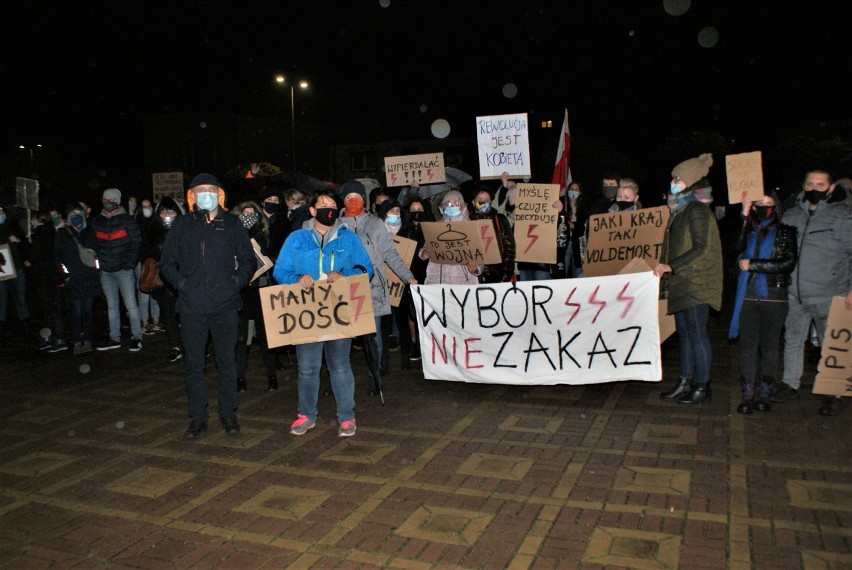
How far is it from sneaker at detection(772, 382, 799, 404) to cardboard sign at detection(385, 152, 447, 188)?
6.87 metres

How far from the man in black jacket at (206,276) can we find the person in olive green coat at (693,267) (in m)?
3.85

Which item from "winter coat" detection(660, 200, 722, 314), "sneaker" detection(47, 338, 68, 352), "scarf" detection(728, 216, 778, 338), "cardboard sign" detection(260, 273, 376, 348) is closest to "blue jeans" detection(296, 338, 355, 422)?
"cardboard sign" detection(260, 273, 376, 348)

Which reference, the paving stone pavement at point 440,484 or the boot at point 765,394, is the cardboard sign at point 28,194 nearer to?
the paving stone pavement at point 440,484

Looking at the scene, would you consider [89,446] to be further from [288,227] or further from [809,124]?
[809,124]

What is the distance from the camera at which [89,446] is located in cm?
629

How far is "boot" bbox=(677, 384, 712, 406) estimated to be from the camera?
6.93 m

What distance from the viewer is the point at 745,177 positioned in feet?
21.7

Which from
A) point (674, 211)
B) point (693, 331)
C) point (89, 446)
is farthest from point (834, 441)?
point (89, 446)

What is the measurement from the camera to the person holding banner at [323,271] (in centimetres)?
627

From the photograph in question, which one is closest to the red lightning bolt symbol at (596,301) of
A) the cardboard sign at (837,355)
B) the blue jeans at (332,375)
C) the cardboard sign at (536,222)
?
the cardboard sign at (837,355)

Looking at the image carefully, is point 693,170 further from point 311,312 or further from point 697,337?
point 311,312

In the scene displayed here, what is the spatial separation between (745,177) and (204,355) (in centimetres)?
508

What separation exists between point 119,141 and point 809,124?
54.0m

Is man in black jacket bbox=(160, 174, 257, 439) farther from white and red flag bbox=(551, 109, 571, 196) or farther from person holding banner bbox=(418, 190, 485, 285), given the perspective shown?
white and red flag bbox=(551, 109, 571, 196)
